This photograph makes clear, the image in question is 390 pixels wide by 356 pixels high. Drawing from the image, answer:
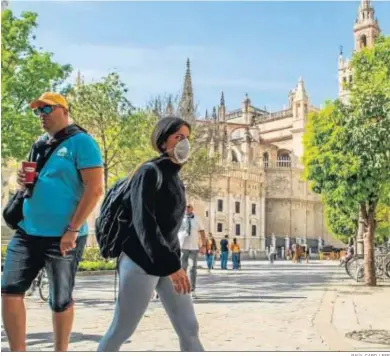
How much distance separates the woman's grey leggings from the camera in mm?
2955

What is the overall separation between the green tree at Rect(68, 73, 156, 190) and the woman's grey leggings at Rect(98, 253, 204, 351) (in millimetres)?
12304

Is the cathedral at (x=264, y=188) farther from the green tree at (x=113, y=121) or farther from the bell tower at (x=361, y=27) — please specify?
the bell tower at (x=361, y=27)

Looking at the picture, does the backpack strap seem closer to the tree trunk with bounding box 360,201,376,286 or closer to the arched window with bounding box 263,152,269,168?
the tree trunk with bounding box 360,201,376,286

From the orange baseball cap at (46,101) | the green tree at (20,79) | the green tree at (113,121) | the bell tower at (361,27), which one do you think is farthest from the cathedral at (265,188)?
the orange baseball cap at (46,101)

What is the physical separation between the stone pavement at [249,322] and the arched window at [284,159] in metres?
47.1

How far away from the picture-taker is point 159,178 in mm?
2982

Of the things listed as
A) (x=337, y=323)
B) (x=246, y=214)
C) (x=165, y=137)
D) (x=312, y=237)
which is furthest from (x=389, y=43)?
(x=312, y=237)

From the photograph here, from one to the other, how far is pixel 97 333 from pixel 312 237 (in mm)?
48076

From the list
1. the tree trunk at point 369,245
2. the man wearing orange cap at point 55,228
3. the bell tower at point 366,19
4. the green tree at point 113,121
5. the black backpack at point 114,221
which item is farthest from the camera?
the green tree at point 113,121

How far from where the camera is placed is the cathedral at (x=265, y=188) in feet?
150

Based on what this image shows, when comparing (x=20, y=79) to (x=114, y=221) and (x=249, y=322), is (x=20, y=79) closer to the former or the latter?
(x=249, y=322)

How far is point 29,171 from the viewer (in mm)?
3410

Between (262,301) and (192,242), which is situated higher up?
(192,242)

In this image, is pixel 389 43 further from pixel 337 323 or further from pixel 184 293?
pixel 184 293
